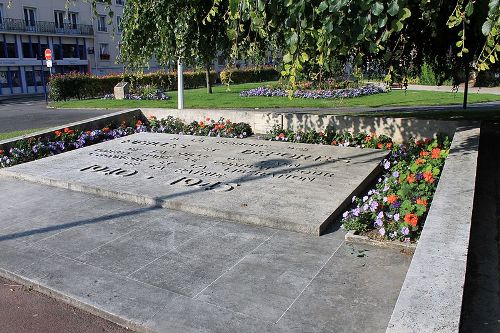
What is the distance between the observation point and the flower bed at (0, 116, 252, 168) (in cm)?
877

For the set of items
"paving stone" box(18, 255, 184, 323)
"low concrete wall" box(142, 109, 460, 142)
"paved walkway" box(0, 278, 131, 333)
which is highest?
"low concrete wall" box(142, 109, 460, 142)

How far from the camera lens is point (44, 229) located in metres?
5.27

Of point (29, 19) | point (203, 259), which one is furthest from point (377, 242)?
point (29, 19)

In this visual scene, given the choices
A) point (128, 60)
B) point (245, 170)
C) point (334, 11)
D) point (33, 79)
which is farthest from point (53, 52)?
point (334, 11)

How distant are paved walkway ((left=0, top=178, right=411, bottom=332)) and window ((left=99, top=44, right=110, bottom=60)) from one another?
49.5 m

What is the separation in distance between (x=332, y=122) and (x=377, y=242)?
5006mm

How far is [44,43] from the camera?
46438 millimetres

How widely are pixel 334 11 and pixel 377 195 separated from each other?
2321 millimetres

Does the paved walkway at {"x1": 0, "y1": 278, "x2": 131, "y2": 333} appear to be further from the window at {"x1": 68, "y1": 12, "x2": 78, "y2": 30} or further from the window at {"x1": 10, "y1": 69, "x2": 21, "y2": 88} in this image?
the window at {"x1": 68, "y1": 12, "x2": 78, "y2": 30}

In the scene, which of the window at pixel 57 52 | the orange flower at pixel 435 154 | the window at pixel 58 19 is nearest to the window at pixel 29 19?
the window at pixel 58 19

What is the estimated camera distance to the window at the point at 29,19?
4420cm

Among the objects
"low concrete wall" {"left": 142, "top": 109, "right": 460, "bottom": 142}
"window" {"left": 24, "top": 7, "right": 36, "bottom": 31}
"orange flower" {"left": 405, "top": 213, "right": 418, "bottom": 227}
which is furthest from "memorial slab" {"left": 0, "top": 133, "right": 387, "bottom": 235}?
"window" {"left": 24, "top": 7, "right": 36, "bottom": 31}

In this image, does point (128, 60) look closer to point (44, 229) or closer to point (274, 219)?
point (44, 229)

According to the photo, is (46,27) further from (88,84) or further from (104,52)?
(88,84)
